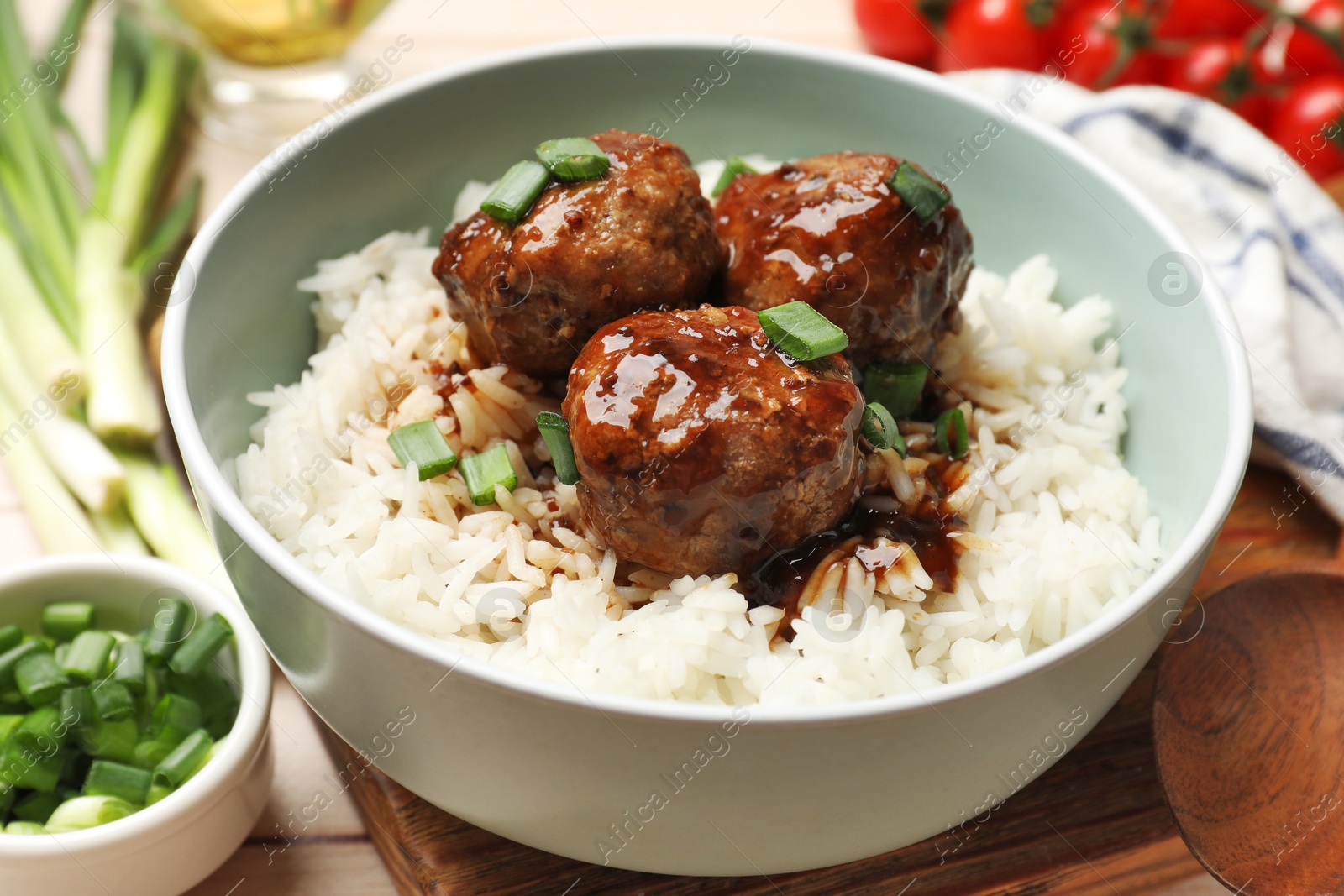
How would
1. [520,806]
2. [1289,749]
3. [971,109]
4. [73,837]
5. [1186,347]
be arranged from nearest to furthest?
1. [520,806]
2. [73,837]
3. [1289,749]
4. [1186,347]
5. [971,109]

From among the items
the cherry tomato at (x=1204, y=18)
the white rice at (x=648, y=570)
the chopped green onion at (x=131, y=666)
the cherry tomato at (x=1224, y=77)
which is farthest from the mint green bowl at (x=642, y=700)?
the cherry tomato at (x=1204, y=18)

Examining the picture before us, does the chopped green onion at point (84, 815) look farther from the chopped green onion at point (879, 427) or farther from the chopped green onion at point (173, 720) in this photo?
the chopped green onion at point (879, 427)

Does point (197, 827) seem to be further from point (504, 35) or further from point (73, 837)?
point (504, 35)

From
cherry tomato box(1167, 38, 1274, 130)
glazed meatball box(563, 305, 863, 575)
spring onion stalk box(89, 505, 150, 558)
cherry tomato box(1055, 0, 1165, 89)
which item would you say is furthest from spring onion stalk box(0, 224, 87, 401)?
cherry tomato box(1167, 38, 1274, 130)

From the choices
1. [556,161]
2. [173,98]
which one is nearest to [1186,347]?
[556,161]

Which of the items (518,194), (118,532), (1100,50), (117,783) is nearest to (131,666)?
(117,783)

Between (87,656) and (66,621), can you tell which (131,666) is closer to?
(87,656)
